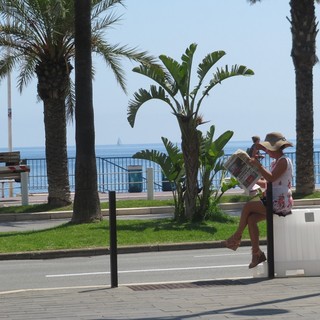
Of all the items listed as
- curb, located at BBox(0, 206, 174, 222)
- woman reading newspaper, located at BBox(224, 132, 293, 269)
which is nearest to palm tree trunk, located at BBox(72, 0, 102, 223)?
curb, located at BBox(0, 206, 174, 222)

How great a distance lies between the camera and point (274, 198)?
1188 centimetres

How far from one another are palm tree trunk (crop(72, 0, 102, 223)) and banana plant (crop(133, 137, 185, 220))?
3.56 feet

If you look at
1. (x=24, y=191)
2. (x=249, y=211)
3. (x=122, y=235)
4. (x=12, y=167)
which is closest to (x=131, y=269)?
(x=249, y=211)

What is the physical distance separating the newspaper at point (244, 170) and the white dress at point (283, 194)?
321 mm

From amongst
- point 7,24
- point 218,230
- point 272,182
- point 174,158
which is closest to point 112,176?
point 7,24

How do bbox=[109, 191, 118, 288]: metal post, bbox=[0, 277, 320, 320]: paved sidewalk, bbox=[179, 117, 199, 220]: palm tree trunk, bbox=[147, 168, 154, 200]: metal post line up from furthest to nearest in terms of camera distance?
bbox=[147, 168, 154, 200]: metal post
bbox=[179, 117, 199, 220]: palm tree trunk
bbox=[109, 191, 118, 288]: metal post
bbox=[0, 277, 320, 320]: paved sidewalk

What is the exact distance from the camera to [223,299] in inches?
390

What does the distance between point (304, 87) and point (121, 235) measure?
33.9ft

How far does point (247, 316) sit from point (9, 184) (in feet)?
81.8

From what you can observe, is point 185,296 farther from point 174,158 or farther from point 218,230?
point 174,158

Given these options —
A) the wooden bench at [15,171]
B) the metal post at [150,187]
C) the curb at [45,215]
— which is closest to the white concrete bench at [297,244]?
the curb at [45,215]

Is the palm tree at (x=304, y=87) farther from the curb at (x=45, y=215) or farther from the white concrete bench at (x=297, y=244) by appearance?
the white concrete bench at (x=297, y=244)

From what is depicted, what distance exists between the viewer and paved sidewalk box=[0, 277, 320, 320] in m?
8.98

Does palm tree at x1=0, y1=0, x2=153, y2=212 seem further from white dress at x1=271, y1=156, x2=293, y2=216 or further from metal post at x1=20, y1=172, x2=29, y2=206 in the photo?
white dress at x1=271, y1=156, x2=293, y2=216
